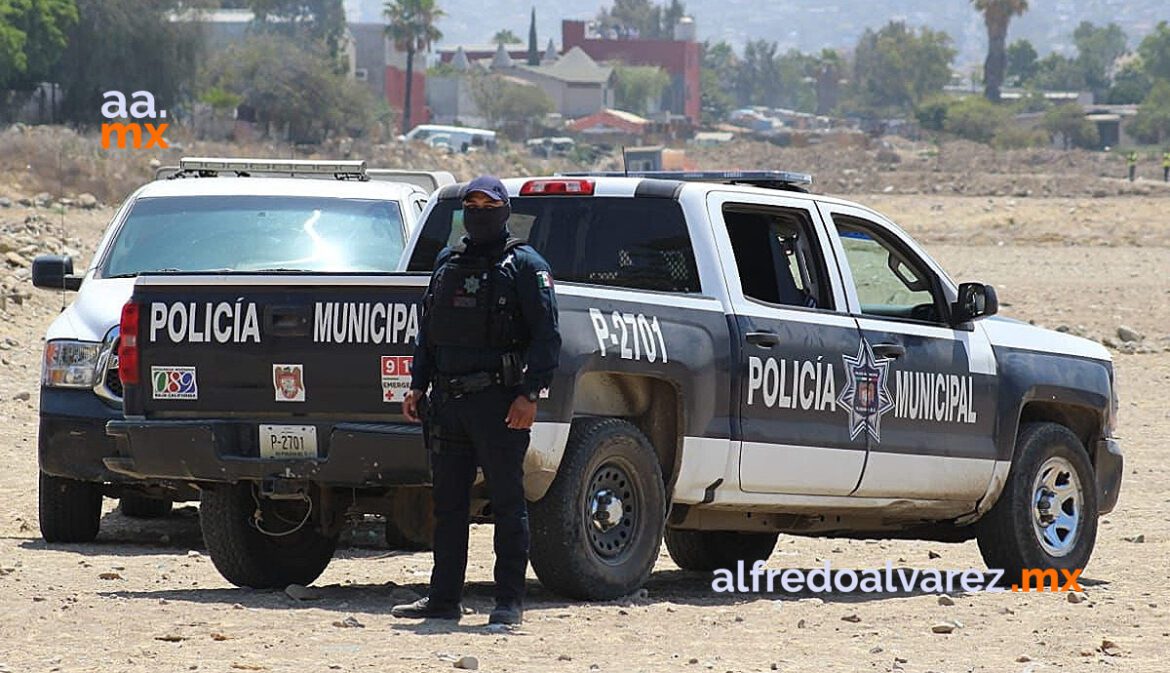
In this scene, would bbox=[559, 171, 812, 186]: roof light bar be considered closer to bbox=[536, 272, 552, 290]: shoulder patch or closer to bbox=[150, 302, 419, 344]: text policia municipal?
bbox=[150, 302, 419, 344]: text policia municipal

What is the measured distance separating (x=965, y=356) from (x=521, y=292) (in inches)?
125

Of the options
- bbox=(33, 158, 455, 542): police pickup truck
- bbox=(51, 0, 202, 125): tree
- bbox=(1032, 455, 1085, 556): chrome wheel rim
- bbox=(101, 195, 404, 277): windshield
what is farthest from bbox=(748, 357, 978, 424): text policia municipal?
bbox=(51, 0, 202, 125): tree

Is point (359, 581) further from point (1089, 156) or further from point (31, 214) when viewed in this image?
point (1089, 156)

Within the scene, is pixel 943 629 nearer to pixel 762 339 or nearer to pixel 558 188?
pixel 762 339

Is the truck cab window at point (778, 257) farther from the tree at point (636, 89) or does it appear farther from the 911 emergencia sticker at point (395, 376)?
the tree at point (636, 89)

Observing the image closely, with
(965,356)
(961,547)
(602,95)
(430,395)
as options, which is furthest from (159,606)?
(602,95)

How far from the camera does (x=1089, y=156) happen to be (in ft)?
415

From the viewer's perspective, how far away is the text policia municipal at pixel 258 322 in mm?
8484

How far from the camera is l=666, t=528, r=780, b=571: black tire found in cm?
1115

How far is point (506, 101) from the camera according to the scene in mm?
155250

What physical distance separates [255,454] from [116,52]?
226 feet

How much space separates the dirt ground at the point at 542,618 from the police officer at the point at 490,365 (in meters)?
0.43

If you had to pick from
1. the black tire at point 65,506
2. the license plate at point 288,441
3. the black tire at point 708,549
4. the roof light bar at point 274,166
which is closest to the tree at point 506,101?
the roof light bar at point 274,166
